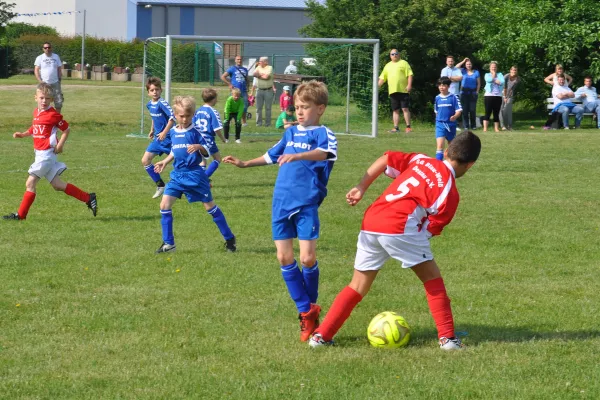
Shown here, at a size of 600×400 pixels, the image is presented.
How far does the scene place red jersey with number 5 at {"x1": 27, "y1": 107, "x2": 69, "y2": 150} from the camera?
10.9 m

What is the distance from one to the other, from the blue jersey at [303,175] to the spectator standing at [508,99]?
19351 mm

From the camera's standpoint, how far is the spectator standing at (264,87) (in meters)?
24.5

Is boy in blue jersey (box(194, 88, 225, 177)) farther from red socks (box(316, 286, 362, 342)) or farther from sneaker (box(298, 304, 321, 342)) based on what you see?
red socks (box(316, 286, 362, 342))

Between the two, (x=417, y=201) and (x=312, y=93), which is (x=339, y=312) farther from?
(x=312, y=93)

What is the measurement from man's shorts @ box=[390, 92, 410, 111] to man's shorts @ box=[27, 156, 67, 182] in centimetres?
1381

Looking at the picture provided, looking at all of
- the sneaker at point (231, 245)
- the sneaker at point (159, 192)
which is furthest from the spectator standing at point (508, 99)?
the sneaker at point (231, 245)

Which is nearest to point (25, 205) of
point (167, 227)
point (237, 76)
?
point (167, 227)

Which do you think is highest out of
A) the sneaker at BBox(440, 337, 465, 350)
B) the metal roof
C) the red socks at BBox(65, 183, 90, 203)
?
the metal roof

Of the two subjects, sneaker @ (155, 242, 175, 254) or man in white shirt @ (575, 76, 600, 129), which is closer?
sneaker @ (155, 242, 175, 254)

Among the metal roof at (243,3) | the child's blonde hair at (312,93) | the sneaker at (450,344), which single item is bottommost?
the sneaker at (450,344)

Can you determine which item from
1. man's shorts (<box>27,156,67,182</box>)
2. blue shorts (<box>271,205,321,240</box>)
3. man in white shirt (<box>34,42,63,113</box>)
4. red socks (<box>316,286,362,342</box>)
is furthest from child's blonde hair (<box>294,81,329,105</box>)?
man in white shirt (<box>34,42,63,113</box>)

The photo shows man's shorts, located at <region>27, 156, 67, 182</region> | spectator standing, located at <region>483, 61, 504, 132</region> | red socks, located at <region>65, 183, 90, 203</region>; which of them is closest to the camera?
man's shorts, located at <region>27, 156, 67, 182</region>

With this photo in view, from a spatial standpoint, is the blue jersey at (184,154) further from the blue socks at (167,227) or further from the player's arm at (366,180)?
the player's arm at (366,180)

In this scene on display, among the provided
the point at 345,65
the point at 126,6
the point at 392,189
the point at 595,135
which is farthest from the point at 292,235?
the point at 126,6
